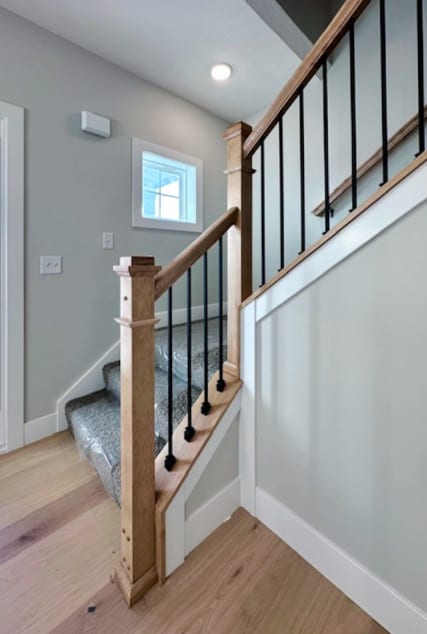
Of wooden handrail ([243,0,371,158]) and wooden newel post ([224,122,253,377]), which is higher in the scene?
wooden handrail ([243,0,371,158])

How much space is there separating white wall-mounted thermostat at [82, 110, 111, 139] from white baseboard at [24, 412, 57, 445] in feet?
6.32

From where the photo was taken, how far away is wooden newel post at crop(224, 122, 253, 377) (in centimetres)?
142

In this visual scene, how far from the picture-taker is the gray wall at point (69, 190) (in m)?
1.97

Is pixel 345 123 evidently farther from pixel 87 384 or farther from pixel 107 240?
pixel 87 384

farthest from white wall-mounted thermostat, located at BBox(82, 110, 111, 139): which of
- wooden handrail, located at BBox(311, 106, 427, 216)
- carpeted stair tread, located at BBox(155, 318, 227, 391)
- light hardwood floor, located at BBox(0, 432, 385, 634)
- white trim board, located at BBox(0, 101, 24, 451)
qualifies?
light hardwood floor, located at BBox(0, 432, 385, 634)

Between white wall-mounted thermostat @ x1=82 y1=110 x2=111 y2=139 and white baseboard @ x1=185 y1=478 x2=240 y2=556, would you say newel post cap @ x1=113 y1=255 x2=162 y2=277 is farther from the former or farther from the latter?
white wall-mounted thermostat @ x1=82 y1=110 x2=111 y2=139

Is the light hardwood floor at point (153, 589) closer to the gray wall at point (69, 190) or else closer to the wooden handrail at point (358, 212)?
the gray wall at point (69, 190)

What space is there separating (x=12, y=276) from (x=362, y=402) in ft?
6.46

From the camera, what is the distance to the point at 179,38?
2109 mm

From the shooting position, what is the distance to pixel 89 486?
1691 mm

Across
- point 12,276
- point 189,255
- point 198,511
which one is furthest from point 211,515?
point 12,276

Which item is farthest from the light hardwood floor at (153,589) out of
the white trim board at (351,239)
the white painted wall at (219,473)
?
the white trim board at (351,239)

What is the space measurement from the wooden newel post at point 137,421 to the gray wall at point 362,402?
0.53 m

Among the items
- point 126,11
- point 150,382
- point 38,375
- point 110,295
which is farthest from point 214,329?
point 126,11
